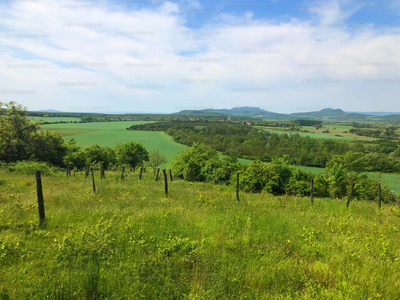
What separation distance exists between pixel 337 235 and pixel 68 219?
31.3 feet

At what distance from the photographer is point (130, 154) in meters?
62.1

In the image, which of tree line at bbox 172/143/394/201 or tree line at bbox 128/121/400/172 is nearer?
tree line at bbox 172/143/394/201

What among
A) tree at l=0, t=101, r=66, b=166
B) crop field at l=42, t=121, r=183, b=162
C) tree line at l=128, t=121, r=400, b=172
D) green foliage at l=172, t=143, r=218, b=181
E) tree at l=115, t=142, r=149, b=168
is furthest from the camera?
crop field at l=42, t=121, r=183, b=162

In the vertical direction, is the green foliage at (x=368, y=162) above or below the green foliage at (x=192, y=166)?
below

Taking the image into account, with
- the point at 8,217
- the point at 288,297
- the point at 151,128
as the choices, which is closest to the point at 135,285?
the point at 288,297


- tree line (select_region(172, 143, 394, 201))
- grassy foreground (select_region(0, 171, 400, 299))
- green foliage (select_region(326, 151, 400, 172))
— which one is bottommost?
green foliage (select_region(326, 151, 400, 172))

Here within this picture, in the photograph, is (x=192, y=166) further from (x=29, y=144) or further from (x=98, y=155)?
(x=29, y=144)

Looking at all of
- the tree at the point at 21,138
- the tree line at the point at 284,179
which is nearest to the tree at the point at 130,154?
the tree at the point at 21,138

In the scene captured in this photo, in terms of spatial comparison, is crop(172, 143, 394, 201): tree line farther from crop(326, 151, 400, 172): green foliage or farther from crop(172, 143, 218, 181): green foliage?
crop(326, 151, 400, 172): green foliage

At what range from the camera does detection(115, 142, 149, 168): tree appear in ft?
198

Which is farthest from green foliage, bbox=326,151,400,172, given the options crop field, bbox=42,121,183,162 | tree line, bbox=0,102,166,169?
tree line, bbox=0,102,166,169

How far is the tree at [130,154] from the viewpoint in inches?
2382

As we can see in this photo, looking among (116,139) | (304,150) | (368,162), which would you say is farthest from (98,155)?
(368,162)

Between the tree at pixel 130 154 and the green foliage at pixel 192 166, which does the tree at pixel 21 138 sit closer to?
the tree at pixel 130 154
